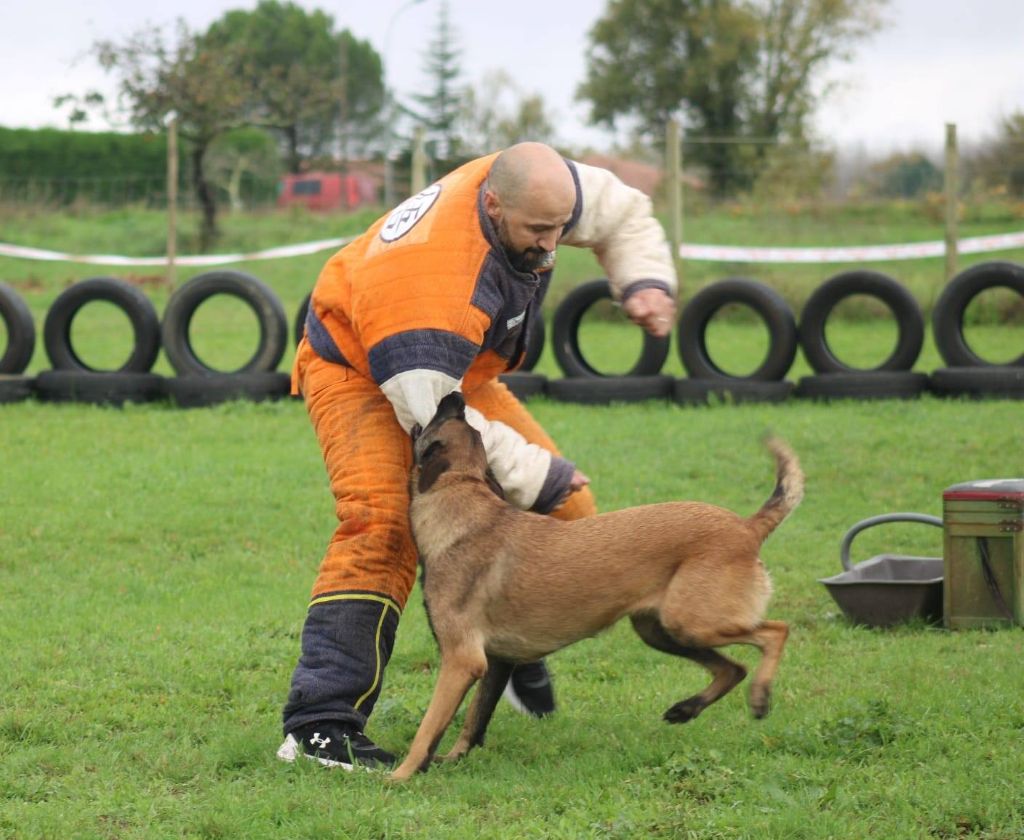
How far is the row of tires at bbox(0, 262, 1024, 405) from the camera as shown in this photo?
11.7 meters

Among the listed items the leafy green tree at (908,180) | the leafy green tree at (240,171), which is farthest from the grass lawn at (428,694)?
the leafy green tree at (240,171)

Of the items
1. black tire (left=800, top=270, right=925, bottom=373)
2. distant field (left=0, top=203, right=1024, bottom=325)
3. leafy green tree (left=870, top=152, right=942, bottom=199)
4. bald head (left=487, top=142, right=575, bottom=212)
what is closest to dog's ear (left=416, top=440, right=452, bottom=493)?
bald head (left=487, top=142, right=575, bottom=212)

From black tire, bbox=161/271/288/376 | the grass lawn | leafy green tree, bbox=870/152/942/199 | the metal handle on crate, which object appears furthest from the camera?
leafy green tree, bbox=870/152/942/199

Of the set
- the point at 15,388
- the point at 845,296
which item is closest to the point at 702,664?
the point at 845,296

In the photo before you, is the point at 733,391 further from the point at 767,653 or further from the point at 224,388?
the point at 767,653

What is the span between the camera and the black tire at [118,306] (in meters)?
12.0

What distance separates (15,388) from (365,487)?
8312 mm

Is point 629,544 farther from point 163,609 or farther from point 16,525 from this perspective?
point 16,525

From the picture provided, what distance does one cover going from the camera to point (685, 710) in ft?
15.0

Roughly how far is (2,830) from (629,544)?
1997 mm

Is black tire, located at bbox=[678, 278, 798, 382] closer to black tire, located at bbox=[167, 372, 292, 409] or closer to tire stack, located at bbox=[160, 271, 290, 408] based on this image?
tire stack, located at bbox=[160, 271, 290, 408]

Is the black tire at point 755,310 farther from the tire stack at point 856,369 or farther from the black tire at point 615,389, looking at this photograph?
the black tire at point 615,389

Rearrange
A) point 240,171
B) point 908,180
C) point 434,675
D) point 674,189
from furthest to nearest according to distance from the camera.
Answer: point 240,171
point 908,180
point 674,189
point 434,675

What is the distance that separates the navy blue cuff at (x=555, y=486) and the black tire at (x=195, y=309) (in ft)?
24.0
